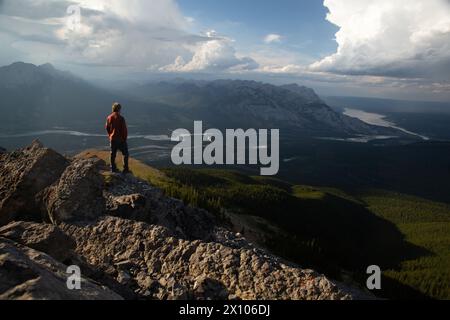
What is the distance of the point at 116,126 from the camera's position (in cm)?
2552

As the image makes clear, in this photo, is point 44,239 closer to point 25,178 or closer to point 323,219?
point 25,178

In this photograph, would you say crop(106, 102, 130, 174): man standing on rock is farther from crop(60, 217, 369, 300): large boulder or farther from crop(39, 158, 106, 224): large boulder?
crop(60, 217, 369, 300): large boulder

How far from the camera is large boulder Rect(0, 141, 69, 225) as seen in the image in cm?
2186

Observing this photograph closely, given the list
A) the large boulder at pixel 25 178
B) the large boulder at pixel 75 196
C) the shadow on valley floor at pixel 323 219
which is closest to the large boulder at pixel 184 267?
the large boulder at pixel 75 196

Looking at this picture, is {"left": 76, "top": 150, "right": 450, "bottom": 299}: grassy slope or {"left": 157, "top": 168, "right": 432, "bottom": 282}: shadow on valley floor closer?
{"left": 76, "top": 150, "right": 450, "bottom": 299}: grassy slope

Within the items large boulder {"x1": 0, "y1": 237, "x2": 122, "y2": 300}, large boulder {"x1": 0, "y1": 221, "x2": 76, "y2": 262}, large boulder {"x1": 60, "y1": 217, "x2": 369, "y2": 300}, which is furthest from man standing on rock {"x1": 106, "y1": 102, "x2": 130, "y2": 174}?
large boulder {"x1": 0, "y1": 237, "x2": 122, "y2": 300}

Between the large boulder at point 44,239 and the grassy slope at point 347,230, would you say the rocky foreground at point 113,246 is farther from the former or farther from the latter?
the grassy slope at point 347,230

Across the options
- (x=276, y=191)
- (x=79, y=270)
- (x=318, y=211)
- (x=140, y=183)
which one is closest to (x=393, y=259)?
(x=318, y=211)

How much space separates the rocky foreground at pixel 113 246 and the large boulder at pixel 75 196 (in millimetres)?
57

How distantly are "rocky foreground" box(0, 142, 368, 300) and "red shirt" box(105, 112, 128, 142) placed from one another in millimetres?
2674

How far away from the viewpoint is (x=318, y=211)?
163125 mm

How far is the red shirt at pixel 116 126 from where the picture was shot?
83.3 feet
